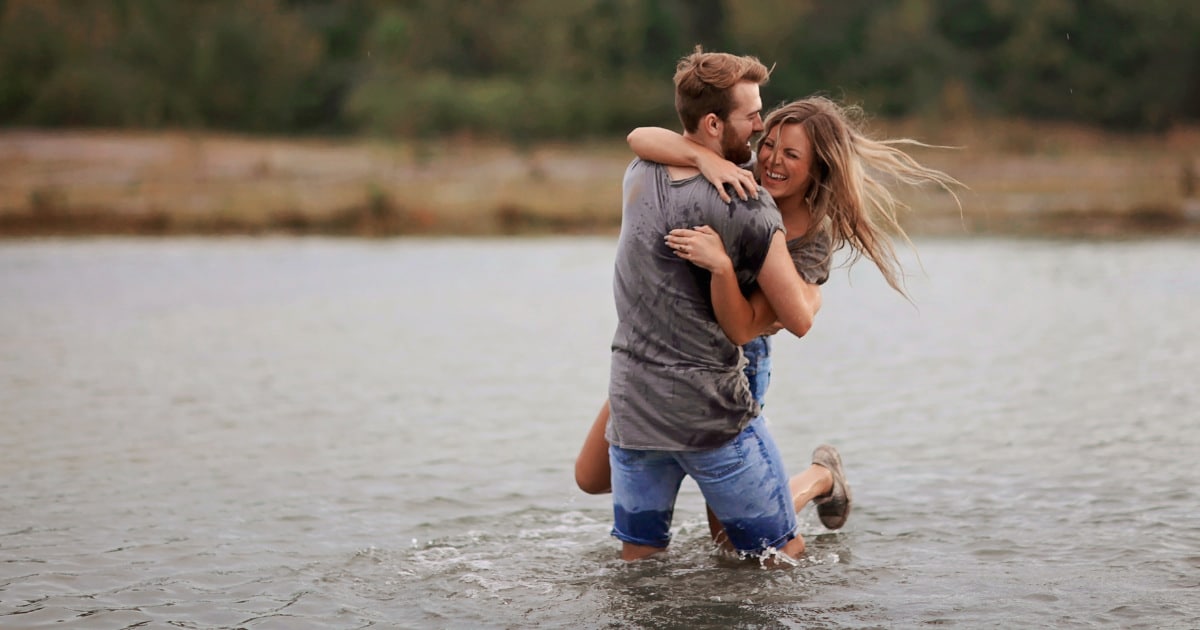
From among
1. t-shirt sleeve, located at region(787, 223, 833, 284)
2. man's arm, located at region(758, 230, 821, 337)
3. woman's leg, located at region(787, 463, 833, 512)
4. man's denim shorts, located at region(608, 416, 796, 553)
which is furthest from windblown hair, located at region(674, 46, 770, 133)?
woman's leg, located at region(787, 463, 833, 512)

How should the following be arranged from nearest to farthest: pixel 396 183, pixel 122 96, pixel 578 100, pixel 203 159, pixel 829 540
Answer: pixel 829 540, pixel 396 183, pixel 203 159, pixel 122 96, pixel 578 100

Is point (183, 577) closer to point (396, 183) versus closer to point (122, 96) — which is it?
point (396, 183)

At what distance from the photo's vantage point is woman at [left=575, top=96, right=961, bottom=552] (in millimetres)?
4969

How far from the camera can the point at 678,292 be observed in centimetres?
509

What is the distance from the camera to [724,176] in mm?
4957

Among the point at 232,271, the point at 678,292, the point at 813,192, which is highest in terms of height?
the point at 813,192

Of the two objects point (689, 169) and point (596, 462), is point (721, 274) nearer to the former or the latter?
point (689, 169)

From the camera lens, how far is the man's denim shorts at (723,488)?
17.3ft

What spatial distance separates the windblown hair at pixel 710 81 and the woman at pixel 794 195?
12 centimetres

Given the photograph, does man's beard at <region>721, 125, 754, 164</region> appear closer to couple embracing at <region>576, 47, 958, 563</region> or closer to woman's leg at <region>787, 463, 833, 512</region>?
couple embracing at <region>576, 47, 958, 563</region>

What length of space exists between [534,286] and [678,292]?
14.7 meters

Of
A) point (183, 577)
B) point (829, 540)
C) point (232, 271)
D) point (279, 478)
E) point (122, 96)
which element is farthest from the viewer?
point (122, 96)

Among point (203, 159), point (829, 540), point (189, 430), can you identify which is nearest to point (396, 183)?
point (203, 159)

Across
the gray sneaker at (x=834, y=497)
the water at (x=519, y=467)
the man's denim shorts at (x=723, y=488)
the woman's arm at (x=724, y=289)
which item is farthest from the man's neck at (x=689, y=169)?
the gray sneaker at (x=834, y=497)
